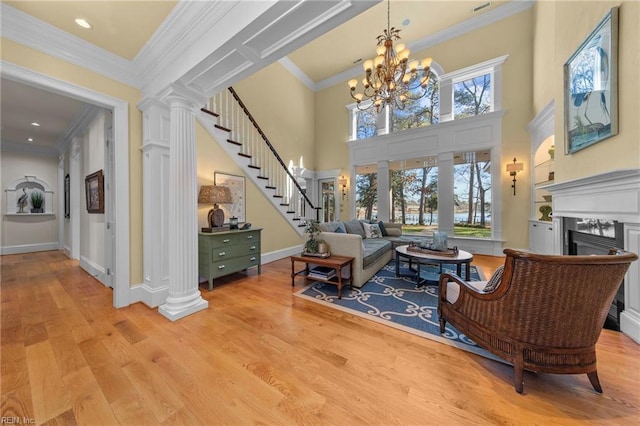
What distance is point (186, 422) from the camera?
1.23 meters

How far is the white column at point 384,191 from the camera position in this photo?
251 inches

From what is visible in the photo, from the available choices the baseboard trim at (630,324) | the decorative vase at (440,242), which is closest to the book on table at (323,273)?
the decorative vase at (440,242)

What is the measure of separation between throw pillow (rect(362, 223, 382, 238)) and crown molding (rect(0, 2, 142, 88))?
440 centimetres

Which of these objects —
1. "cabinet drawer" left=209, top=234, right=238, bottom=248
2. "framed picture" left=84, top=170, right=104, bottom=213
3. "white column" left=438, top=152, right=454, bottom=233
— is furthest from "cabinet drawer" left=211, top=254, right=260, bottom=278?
"white column" left=438, top=152, right=454, bottom=233

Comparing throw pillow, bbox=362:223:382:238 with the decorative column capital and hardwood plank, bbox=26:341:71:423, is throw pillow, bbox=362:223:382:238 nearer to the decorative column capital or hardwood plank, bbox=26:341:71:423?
the decorative column capital

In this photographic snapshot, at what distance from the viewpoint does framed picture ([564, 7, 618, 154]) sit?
212 cm

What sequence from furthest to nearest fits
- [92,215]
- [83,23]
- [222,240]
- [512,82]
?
[512,82] < [92,215] < [222,240] < [83,23]

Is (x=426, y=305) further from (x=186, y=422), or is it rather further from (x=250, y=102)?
(x=250, y=102)

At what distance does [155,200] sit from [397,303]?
3.20 meters

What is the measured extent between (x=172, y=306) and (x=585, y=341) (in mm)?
3415

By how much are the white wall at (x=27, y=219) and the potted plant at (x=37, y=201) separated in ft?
0.59

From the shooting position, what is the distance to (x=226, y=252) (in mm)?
3396

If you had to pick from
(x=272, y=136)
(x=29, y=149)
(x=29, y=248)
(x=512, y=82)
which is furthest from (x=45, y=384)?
(x=512, y=82)

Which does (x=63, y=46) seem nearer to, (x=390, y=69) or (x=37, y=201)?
(x=390, y=69)
